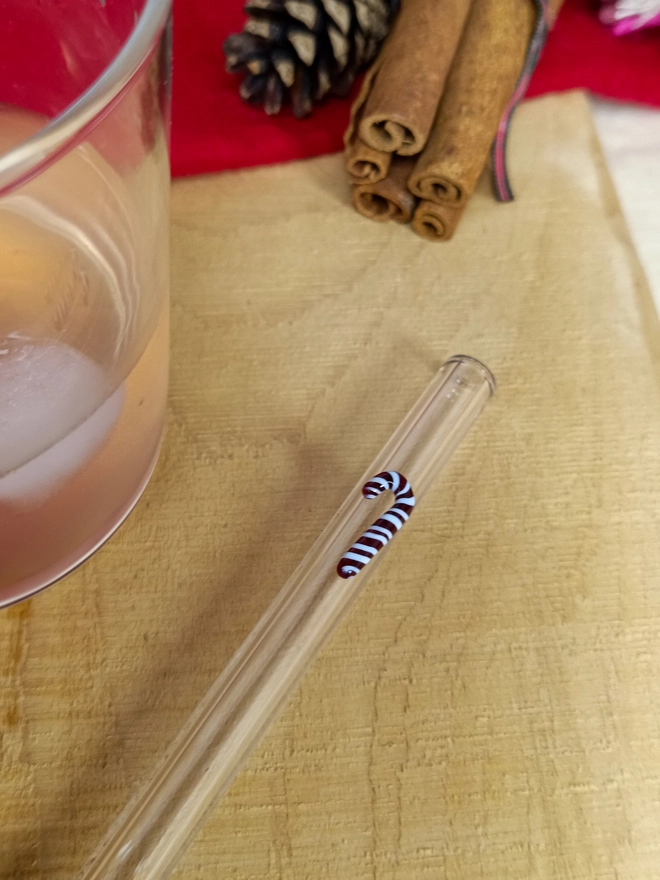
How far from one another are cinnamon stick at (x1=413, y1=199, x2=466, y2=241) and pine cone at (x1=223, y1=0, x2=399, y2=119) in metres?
0.10

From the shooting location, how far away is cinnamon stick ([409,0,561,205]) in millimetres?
425

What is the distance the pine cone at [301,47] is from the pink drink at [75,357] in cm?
20

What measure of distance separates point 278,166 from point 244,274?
9cm

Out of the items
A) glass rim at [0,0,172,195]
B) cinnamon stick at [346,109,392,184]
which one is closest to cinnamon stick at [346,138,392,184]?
cinnamon stick at [346,109,392,184]

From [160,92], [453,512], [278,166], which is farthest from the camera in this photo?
[278,166]

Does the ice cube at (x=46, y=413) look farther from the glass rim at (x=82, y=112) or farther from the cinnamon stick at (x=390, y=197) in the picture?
the cinnamon stick at (x=390, y=197)

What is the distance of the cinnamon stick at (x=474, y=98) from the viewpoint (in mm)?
425

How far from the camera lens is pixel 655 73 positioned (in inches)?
20.1

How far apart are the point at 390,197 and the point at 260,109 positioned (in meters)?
0.11

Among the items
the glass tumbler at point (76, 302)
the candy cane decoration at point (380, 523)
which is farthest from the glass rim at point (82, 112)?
the candy cane decoration at point (380, 523)

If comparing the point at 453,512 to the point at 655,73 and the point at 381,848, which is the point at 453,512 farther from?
the point at 655,73

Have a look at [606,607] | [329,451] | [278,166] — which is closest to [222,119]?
[278,166]

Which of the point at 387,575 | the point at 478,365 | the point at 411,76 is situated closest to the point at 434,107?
the point at 411,76

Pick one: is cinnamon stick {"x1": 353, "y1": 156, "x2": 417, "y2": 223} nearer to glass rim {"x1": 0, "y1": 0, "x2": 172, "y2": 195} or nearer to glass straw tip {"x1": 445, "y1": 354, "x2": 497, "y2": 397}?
glass straw tip {"x1": 445, "y1": 354, "x2": 497, "y2": 397}
